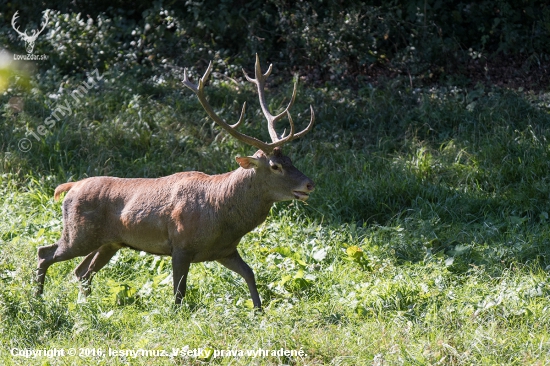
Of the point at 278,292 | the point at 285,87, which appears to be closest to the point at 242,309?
the point at 278,292

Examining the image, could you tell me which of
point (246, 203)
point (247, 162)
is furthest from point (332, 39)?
point (246, 203)

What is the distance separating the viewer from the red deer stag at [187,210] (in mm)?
6332

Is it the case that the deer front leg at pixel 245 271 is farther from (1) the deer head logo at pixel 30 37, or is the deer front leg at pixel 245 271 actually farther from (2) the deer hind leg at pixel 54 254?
(1) the deer head logo at pixel 30 37

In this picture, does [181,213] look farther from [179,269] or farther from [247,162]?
[247,162]

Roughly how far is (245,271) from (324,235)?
1.62m

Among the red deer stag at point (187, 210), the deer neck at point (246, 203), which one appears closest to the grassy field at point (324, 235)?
the red deer stag at point (187, 210)

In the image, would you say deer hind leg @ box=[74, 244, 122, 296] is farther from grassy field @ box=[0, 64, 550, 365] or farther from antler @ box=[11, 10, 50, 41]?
antler @ box=[11, 10, 50, 41]

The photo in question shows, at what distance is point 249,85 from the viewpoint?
1171cm

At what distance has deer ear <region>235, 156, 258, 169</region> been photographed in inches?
249

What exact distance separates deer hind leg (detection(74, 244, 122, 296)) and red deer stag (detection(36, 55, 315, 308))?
0.05 metres

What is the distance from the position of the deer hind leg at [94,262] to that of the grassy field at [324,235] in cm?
12

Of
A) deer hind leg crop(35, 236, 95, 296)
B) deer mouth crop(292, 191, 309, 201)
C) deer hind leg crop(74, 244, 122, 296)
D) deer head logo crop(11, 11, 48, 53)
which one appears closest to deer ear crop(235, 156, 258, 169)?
deer mouth crop(292, 191, 309, 201)

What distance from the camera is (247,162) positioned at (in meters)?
6.35

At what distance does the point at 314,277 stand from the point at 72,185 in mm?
2215
